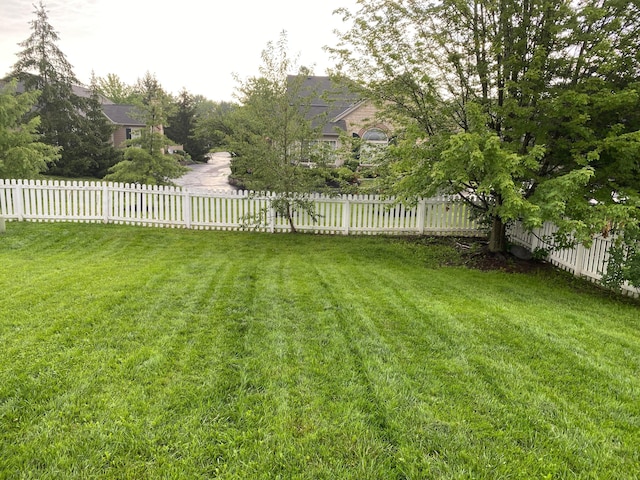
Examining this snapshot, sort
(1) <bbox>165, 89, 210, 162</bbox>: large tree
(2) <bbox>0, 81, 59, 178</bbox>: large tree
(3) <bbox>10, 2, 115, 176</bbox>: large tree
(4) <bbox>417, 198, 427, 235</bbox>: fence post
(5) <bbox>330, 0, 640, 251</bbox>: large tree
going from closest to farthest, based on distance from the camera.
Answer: (5) <bbox>330, 0, 640, 251</bbox>: large tree < (4) <bbox>417, 198, 427, 235</bbox>: fence post < (2) <bbox>0, 81, 59, 178</bbox>: large tree < (3) <bbox>10, 2, 115, 176</bbox>: large tree < (1) <bbox>165, 89, 210, 162</bbox>: large tree

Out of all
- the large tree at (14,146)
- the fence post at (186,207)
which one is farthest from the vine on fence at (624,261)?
the large tree at (14,146)

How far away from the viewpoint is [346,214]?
1018 centimetres

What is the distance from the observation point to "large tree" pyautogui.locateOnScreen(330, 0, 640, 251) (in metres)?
5.95

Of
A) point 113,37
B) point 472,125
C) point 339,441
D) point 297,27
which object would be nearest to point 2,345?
point 339,441

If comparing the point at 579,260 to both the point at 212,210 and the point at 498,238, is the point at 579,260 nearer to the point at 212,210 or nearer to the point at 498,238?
the point at 498,238

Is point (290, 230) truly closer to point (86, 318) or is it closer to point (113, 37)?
point (86, 318)

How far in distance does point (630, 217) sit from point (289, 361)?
5489mm

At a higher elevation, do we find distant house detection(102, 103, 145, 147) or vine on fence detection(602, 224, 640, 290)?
distant house detection(102, 103, 145, 147)

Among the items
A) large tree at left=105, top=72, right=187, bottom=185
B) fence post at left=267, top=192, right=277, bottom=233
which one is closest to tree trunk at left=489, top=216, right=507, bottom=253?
fence post at left=267, top=192, right=277, bottom=233

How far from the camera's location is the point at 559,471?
2070mm

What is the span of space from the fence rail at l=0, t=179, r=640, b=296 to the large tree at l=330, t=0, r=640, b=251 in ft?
5.82

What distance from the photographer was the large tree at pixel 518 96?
595 cm

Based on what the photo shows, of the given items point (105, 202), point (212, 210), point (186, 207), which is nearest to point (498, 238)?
point (212, 210)

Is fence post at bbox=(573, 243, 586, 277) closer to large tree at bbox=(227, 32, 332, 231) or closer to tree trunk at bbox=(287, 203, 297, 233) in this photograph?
large tree at bbox=(227, 32, 332, 231)
